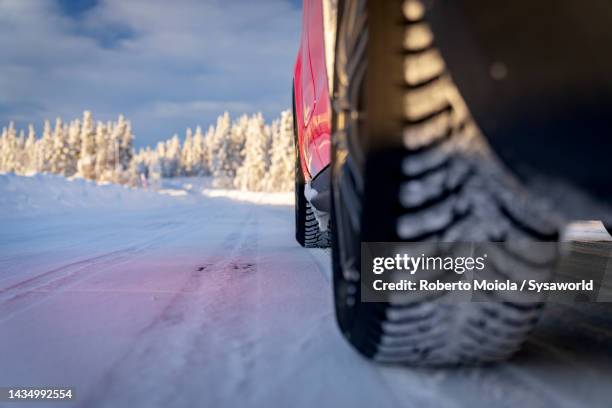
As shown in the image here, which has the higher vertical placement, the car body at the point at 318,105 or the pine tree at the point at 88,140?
the pine tree at the point at 88,140

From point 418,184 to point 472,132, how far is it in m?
0.19

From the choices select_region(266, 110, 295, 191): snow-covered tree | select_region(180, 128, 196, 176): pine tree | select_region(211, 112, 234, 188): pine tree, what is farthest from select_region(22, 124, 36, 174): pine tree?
select_region(266, 110, 295, 191): snow-covered tree

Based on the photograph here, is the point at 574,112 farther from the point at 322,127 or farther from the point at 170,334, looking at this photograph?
the point at 170,334

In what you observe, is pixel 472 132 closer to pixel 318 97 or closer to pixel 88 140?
pixel 318 97

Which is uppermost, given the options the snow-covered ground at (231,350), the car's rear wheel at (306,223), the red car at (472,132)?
the red car at (472,132)

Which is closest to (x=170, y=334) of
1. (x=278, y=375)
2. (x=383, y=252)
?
(x=278, y=375)

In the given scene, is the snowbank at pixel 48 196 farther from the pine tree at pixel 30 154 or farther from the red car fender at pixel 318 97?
the pine tree at pixel 30 154

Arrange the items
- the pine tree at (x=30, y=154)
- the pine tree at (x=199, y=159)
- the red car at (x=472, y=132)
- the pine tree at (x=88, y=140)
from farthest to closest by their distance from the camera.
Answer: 1. the pine tree at (x=199, y=159)
2. the pine tree at (x=30, y=154)
3. the pine tree at (x=88, y=140)
4. the red car at (x=472, y=132)

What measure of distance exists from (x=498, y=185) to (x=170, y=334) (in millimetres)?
1243

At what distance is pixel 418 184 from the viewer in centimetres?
98

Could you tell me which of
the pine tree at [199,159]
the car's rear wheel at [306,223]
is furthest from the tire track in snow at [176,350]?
the pine tree at [199,159]

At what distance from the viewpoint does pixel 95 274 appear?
2672mm

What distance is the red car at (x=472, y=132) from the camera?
965mm

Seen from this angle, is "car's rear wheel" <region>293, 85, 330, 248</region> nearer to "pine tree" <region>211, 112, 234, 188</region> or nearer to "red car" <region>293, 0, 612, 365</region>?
"red car" <region>293, 0, 612, 365</region>
